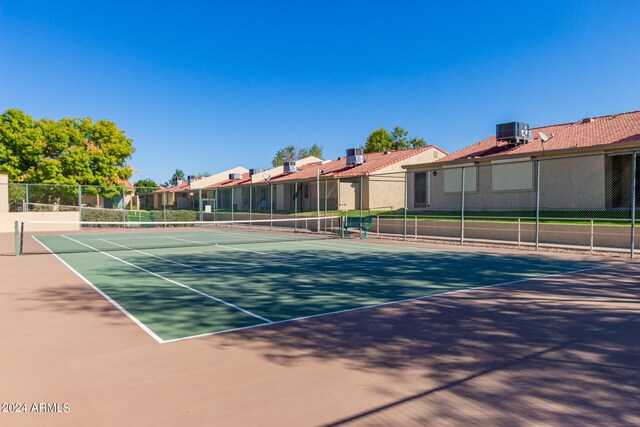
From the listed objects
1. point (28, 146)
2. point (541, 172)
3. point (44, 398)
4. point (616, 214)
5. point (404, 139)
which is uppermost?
point (404, 139)

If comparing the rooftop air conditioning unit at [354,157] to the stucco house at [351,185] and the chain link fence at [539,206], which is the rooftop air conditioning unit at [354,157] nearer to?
the stucco house at [351,185]

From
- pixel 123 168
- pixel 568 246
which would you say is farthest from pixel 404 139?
pixel 568 246

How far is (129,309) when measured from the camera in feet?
24.1

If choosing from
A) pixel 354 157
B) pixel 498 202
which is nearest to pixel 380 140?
pixel 354 157

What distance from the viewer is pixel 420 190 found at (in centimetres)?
2898

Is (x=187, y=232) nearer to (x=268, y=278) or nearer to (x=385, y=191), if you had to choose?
(x=385, y=191)

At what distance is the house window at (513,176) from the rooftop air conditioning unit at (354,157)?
13193 millimetres

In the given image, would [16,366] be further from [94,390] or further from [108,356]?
[94,390]

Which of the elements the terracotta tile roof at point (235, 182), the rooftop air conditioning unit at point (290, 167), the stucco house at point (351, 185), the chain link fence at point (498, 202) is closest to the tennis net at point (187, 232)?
the chain link fence at point (498, 202)

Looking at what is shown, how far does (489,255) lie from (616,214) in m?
7.84

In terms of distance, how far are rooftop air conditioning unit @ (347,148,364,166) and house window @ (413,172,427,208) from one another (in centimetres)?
727

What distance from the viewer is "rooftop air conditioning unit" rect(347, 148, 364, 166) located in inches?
1415

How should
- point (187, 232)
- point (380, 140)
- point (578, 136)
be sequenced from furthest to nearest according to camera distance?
1. point (380, 140)
2. point (187, 232)
3. point (578, 136)

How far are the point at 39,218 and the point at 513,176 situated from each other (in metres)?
27.1
